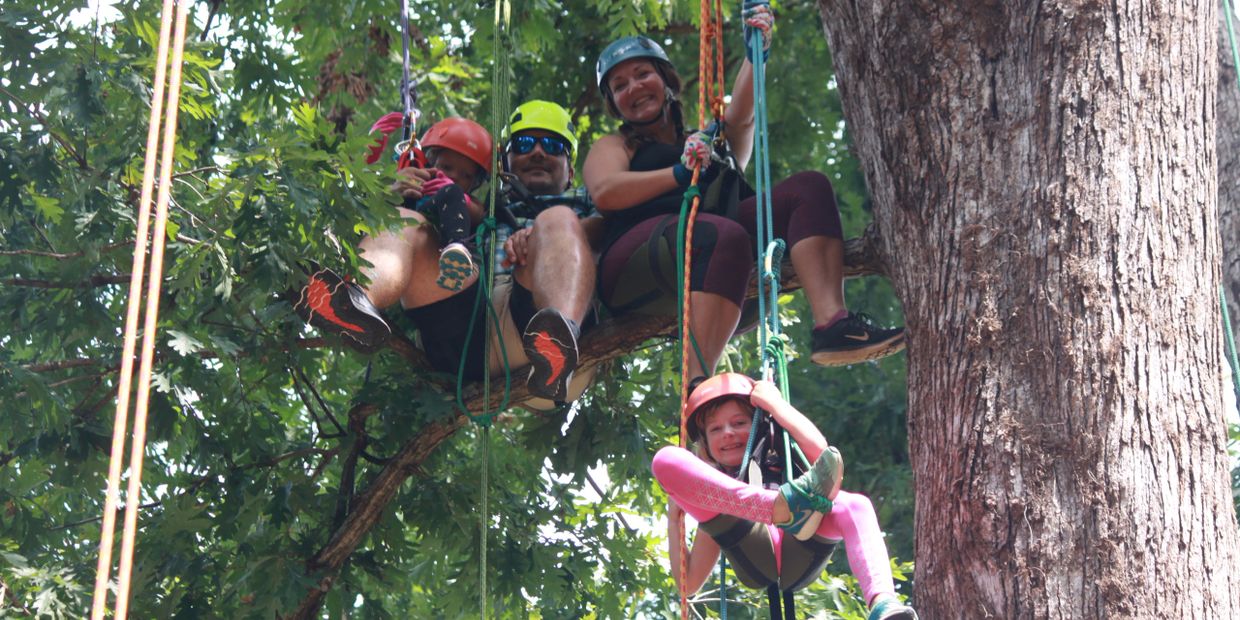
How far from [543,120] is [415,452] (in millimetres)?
1345

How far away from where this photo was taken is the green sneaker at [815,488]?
131 inches

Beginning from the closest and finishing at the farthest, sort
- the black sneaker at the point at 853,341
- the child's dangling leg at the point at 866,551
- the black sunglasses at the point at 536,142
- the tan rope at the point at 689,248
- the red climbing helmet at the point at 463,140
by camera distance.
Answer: the child's dangling leg at the point at 866,551 → the tan rope at the point at 689,248 → the black sneaker at the point at 853,341 → the red climbing helmet at the point at 463,140 → the black sunglasses at the point at 536,142

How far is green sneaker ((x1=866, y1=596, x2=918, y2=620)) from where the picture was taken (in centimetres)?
319

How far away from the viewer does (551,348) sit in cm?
455

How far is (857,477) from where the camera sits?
1027 centimetres

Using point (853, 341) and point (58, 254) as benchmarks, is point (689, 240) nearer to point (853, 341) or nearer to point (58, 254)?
point (853, 341)

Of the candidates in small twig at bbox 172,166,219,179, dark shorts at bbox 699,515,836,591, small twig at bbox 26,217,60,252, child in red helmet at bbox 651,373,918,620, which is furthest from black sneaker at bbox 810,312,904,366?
small twig at bbox 26,217,60,252

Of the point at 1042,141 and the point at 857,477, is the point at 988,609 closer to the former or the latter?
the point at 1042,141

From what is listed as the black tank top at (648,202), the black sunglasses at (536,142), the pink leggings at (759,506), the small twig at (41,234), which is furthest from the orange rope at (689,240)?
the small twig at (41,234)

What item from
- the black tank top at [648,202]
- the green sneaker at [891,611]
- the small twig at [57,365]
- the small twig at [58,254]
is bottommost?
the green sneaker at [891,611]

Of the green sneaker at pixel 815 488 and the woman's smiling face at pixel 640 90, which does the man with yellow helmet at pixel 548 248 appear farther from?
the green sneaker at pixel 815 488

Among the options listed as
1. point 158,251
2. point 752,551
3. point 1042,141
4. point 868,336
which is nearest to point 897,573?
point 868,336

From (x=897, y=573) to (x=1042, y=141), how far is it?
11.3ft

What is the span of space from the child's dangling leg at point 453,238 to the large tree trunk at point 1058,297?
4.99 ft
